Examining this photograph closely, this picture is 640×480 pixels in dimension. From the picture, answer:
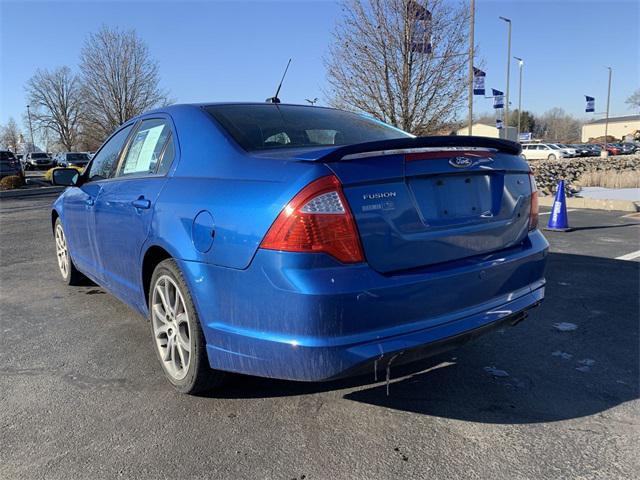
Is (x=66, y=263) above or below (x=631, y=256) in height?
above

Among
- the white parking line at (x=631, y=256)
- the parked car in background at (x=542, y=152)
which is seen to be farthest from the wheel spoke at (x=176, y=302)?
the parked car in background at (x=542, y=152)

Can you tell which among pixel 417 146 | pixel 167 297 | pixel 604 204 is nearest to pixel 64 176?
pixel 167 297

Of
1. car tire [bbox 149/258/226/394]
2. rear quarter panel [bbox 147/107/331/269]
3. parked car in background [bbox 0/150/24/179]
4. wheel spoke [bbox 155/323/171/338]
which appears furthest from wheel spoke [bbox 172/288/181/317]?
parked car in background [bbox 0/150/24/179]

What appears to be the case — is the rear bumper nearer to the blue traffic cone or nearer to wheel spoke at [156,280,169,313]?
wheel spoke at [156,280,169,313]

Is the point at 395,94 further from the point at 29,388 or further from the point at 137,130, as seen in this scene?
the point at 29,388

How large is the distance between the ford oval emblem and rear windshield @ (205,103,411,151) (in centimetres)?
76

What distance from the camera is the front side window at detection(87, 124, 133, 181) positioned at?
4156 millimetres

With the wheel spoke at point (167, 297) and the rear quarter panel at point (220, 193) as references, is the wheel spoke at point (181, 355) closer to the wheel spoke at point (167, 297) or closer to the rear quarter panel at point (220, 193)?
the wheel spoke at point (167, 297)

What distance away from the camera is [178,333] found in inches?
117

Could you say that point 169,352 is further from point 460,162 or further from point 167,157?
point 460,162

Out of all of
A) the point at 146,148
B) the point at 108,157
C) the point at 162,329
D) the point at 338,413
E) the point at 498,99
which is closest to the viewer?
the point at 338,413

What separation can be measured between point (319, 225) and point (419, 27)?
1093 cm

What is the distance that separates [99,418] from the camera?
2773 millimetres

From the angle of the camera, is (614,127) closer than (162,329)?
No
